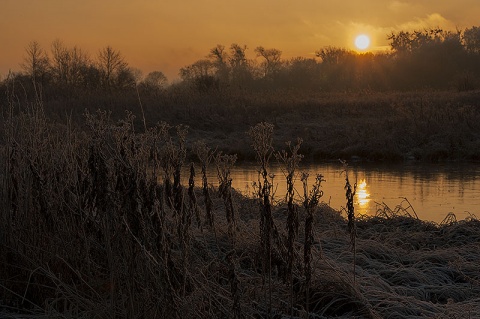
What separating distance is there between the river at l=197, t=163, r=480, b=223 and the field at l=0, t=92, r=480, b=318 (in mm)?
2933

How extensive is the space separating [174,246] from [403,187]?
403 inches

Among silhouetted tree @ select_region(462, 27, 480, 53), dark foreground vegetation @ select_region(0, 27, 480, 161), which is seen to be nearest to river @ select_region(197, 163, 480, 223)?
dark foreground vegetation @ select_region(0, 27, 480, 161)

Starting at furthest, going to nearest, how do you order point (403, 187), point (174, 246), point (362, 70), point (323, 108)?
point (362, 70), point (323, 108), point (403, 187), point (174, 246)

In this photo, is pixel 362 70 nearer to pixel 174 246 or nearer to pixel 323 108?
pixel 323 108

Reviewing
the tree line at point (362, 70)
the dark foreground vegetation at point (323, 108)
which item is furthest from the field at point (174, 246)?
the tree line at point (362, 70)

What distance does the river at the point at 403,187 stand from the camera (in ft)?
38.8

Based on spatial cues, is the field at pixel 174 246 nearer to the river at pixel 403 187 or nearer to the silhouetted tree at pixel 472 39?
the river at pixel 403 187

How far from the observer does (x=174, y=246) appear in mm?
5348

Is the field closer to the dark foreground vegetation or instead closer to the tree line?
the dark foreground vegetation

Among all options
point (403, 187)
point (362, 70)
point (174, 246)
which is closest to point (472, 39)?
point (362, 70)

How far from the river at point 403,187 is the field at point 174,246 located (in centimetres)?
293

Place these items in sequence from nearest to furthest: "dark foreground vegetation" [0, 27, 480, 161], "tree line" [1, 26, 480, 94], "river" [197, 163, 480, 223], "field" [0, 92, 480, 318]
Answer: "field" [0, 92, 480, 318], "river" [197, 163, 480, 223], "dark foreground vegetation" [0, 27, 480, 161], "tree line" [1, 26, 480, 94]

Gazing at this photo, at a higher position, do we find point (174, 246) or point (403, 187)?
point (174, 246)

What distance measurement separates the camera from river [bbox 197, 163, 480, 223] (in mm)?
11820
